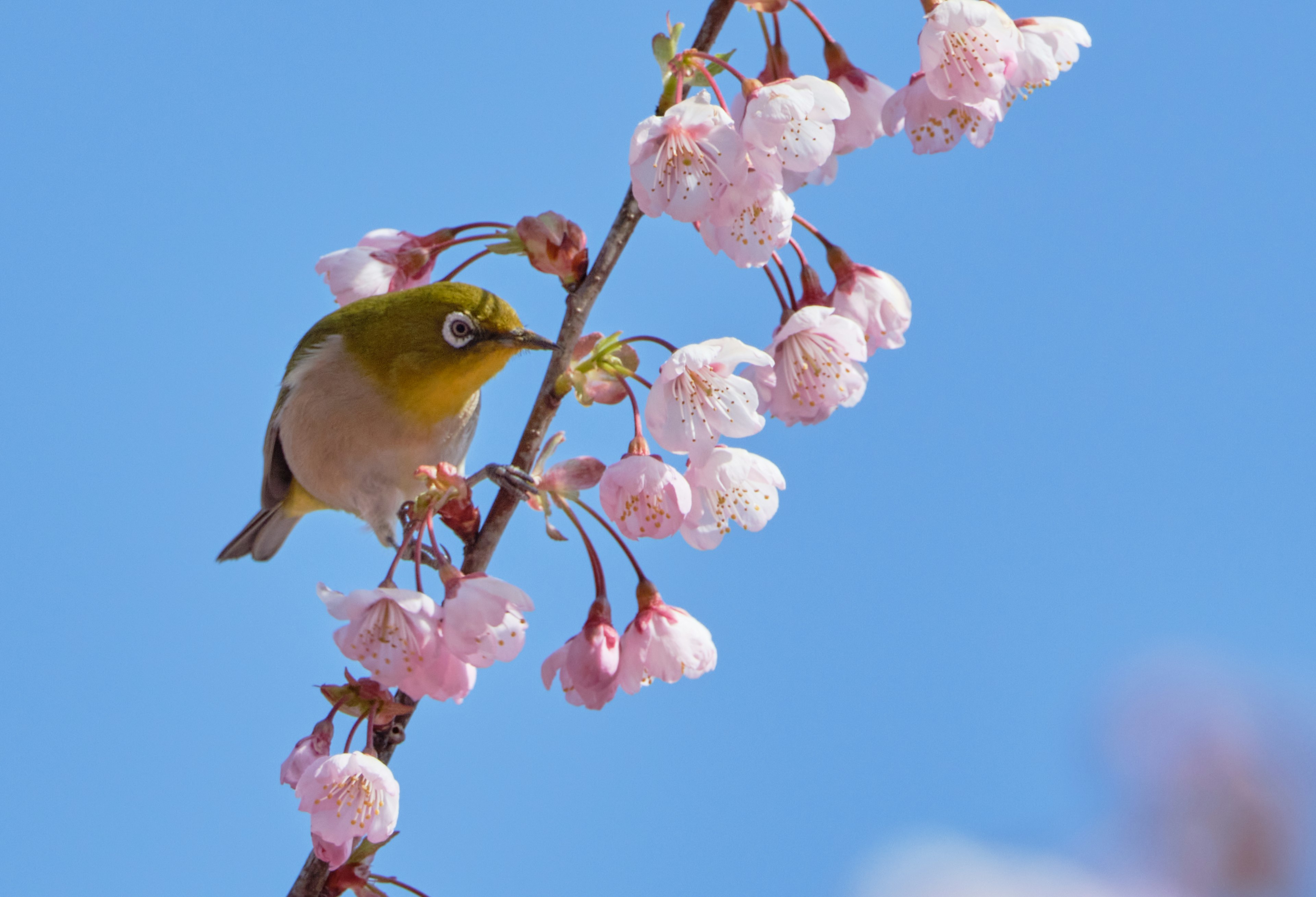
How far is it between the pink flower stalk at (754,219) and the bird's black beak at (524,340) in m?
1.22

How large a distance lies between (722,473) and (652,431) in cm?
18

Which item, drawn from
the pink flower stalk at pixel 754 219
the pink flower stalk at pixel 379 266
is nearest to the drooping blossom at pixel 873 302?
the pink flower stalk at pixel 754 219

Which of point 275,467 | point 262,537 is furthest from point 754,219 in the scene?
point 262,537

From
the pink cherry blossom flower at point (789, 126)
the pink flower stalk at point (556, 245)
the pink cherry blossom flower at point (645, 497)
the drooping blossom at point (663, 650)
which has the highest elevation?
the pink cherry blossom flower at point (789, 126)

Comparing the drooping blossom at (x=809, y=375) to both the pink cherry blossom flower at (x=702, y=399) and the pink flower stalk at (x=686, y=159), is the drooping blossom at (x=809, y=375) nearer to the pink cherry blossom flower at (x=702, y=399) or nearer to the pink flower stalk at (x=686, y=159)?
the pink cherry blossom flower at (x=702, y=399)

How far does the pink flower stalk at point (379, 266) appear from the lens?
114 inches

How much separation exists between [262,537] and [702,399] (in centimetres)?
306

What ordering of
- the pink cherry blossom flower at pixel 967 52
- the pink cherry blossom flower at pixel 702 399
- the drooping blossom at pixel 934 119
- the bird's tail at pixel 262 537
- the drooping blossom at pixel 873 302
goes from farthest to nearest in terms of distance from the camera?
the bird's tail at pixel 262 537 < the drooping blossom at pixel 873 302 < the drooping blossom at pixel 934 119 < the pink cherry blossom flower at pixel 967 52 < the pink cherry blossom flower at pixel 702 399

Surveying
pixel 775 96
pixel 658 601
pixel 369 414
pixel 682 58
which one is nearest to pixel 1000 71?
pixel 775 96

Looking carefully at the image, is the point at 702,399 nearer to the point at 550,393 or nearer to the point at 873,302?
the point at 550,393

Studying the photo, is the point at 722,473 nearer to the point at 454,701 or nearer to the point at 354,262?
the point at 454,701

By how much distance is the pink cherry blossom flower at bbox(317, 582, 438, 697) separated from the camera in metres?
2.13

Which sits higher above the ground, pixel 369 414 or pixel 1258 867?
pixel 369 414

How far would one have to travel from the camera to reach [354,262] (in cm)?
296
